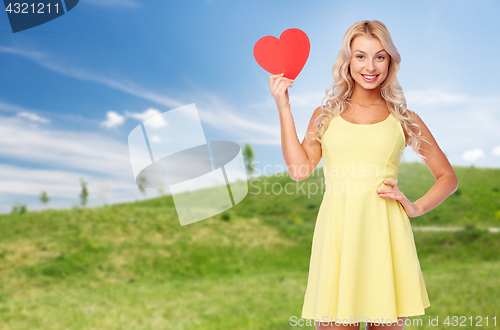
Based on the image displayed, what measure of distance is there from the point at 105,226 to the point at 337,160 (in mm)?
10441

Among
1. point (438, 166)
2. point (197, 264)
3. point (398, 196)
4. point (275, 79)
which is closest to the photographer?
point (398, 196)

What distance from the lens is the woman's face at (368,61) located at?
1779mm

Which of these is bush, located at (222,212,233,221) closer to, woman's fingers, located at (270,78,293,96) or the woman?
the woman

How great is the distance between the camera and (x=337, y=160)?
1.76 metres

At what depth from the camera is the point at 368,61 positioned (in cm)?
178

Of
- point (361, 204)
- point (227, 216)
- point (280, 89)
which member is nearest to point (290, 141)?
point (280, 89)

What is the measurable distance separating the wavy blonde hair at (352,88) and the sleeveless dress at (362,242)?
0.28 ft

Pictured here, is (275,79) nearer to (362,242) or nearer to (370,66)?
(370,66)

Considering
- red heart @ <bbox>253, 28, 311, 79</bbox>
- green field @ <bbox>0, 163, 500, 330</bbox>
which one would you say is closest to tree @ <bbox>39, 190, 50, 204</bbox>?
green field @ <bbox>0, 163, 500, 330</bbox>

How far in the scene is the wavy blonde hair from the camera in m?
1.79

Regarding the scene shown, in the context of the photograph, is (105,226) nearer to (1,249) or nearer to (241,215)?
(1,249)

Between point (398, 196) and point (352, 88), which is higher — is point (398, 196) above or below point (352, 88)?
below

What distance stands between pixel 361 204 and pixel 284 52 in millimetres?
836

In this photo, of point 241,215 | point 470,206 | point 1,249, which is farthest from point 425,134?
point 470,206
